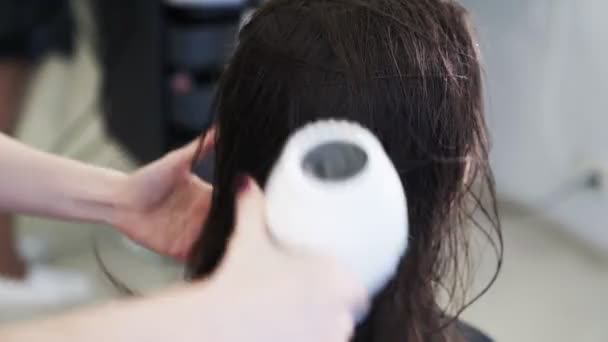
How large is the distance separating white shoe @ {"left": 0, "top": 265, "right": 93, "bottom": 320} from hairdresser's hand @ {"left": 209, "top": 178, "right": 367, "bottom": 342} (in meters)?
1.02

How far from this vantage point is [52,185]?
718mm

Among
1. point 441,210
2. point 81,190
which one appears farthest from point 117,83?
point 441,210

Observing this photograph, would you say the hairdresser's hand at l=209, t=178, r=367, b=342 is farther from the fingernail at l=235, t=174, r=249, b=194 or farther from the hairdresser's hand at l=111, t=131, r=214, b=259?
the hairdresser's hand at l=111, t=131, r=214, b=259

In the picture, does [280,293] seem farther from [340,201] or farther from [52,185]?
[52,185]

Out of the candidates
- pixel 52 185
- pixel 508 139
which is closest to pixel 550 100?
pixel 508 139

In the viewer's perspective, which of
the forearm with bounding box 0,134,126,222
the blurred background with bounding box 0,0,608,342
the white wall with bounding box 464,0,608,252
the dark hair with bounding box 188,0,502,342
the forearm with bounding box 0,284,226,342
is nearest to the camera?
the forearm with bounding box 0,284,226,342

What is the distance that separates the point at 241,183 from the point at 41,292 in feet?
3.17

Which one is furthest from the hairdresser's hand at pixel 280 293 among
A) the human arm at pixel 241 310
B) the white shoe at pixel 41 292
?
the white shoe at pixel 41 292

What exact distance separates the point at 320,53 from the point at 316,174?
9 centimetres

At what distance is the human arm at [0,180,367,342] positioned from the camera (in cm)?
42

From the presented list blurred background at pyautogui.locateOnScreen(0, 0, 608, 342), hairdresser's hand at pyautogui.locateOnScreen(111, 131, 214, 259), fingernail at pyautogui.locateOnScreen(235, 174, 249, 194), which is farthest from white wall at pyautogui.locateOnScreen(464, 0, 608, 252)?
fingernail at pyautogui.locateOnScreen(235, 174, 249, 194)

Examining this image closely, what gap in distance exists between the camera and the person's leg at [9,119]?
148cm

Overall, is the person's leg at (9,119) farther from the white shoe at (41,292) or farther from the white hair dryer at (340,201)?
the white hair dryer at (340,201)

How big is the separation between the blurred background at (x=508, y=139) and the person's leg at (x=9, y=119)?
24mm
